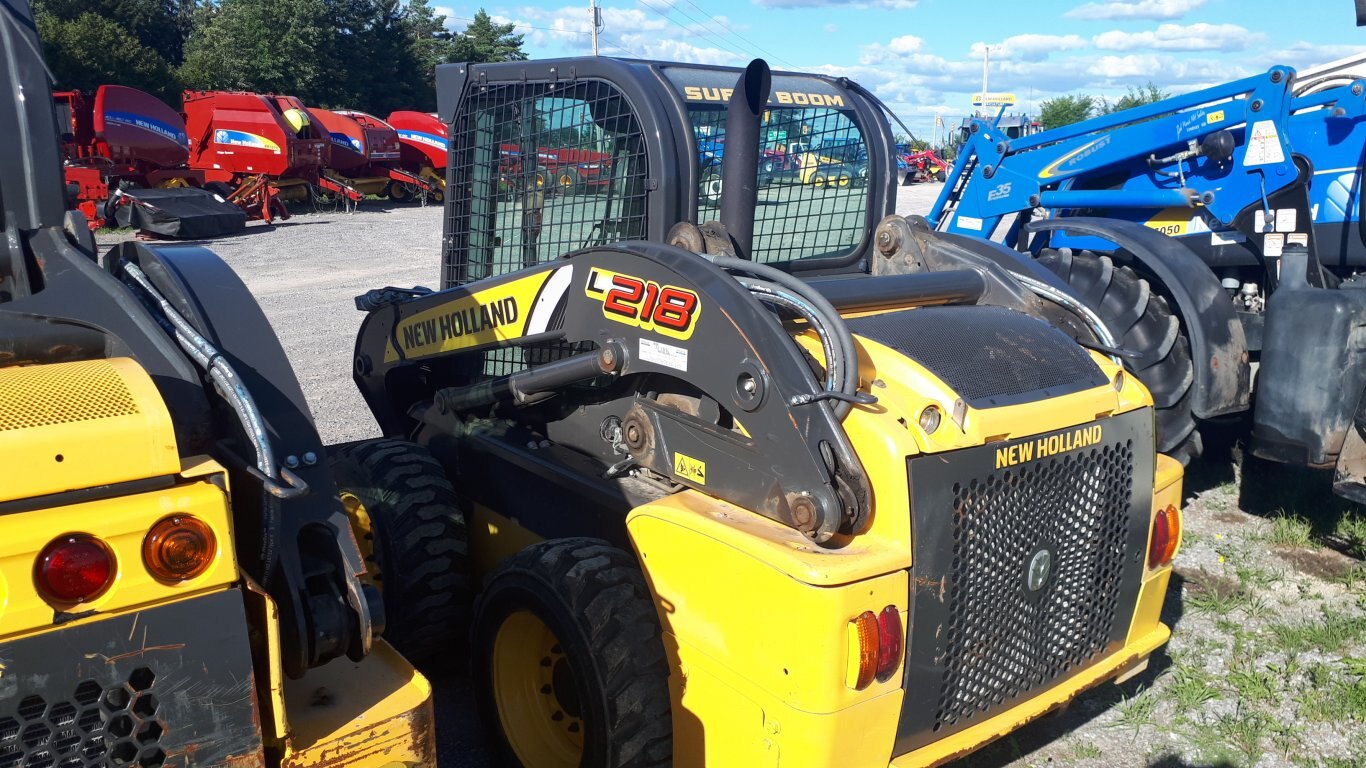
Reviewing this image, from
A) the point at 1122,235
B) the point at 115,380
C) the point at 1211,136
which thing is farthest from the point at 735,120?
the point at 1211,136

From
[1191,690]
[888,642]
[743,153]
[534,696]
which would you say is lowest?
[1191,690]

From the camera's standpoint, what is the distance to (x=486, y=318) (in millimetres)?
3959

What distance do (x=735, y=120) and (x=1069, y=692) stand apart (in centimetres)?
205

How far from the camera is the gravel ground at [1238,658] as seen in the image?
3.74 meters

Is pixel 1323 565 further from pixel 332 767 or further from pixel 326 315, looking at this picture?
pixel 326 315

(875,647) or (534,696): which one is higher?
(875,647)

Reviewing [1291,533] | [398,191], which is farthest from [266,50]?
[1291,533]

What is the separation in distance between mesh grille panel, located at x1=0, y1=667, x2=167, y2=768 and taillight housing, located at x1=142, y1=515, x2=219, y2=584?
0.59 feet

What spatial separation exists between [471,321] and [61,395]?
2.07 m

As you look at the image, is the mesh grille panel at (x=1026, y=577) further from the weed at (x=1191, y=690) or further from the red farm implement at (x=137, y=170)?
the red farm implement at (x=137, y=170)

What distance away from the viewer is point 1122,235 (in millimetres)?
5609

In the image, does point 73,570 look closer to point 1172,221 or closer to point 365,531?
point 365,531

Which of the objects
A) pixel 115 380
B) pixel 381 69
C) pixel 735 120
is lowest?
pixel 115 380

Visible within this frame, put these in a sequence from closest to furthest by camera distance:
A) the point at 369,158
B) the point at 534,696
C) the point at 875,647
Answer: the point at 875,647 → the point at 534,696 → the point at 369,158
